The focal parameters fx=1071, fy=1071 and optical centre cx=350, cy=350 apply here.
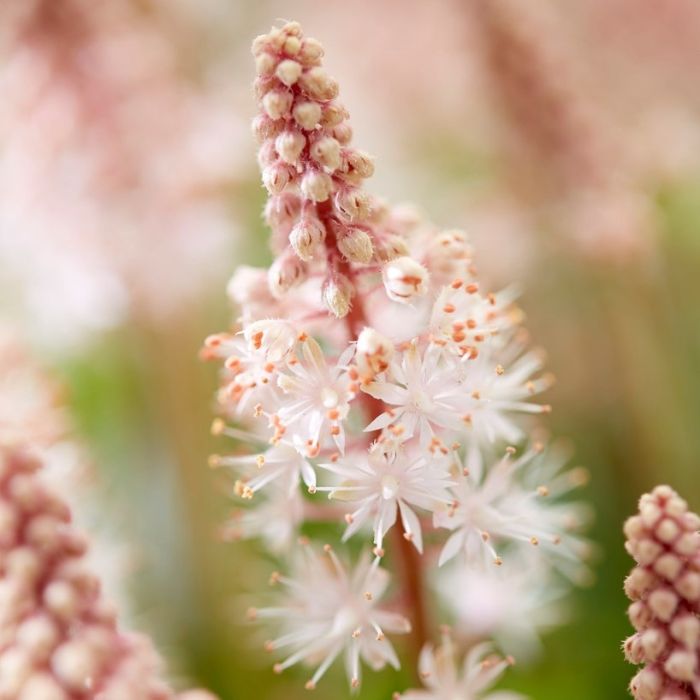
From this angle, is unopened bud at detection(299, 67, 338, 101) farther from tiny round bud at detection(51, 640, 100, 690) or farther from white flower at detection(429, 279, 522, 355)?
tiny round bud at detection(51, 640, 100, 690)

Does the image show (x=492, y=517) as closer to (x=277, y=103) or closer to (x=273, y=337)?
(x=273, y=337)

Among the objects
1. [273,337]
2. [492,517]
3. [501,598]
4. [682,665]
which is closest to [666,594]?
[682,665]

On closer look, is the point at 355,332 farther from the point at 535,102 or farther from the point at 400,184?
the point at 400,184

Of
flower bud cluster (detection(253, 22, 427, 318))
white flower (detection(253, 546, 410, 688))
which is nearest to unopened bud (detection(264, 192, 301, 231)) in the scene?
flower bud cluster (detection(253, 22, 427, 318))

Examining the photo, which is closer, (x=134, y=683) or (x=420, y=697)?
(x=134, y=683)

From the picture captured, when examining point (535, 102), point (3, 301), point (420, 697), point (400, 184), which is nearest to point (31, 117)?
point (3, 301)
